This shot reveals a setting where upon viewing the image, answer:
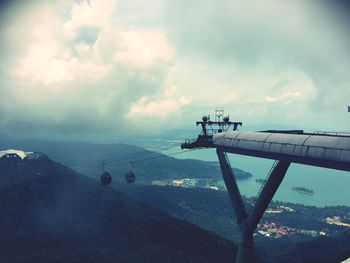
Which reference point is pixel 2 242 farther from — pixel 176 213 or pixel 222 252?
pixel 176 213

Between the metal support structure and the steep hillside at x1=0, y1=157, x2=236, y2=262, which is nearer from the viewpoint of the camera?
the metal support structure

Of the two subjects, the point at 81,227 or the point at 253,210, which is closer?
the point at 253,210

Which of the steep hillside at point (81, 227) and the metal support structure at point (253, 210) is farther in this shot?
the steep hillside at point (81, 227)

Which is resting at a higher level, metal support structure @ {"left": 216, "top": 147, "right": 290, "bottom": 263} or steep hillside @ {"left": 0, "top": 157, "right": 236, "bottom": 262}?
metal support structure @ {"left": 216, "top": 147, "right": 290, "bottom": 263}

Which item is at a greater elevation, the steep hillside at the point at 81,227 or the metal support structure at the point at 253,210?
the metal support structure at the point at 253,210
